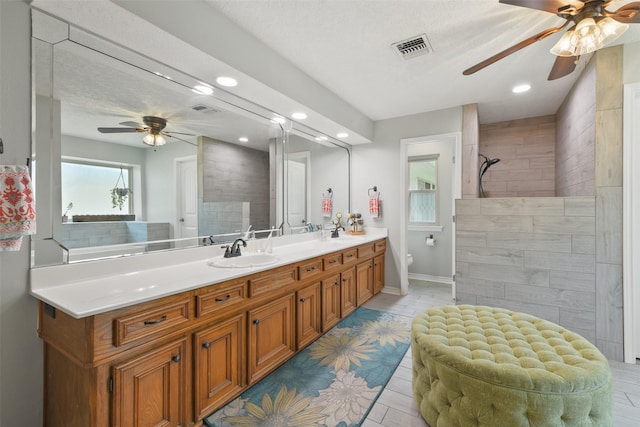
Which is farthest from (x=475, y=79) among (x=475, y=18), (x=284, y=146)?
(x=284, y=146)

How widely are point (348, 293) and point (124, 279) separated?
2193mm

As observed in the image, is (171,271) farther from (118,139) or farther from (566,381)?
(566,381)

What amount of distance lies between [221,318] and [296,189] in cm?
197

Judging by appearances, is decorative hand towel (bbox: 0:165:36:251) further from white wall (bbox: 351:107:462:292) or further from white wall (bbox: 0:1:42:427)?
white wall (bbox: 351:107:462:292)

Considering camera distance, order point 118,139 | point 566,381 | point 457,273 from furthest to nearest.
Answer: point 457,273, point 118,139, point 566,381

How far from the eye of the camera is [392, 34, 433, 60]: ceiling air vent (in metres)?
2.12

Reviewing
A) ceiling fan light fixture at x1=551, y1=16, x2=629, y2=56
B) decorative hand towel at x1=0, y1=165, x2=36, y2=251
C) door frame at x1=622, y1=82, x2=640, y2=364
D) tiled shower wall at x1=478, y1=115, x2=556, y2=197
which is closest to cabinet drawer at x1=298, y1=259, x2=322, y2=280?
decorative hand towel at x1=0, y1=165, x2=36, y2=251

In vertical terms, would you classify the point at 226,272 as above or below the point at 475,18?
below

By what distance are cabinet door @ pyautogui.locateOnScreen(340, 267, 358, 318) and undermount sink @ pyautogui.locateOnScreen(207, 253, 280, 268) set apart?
106cm

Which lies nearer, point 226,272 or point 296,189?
point 226,272

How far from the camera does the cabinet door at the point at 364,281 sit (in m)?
3.41

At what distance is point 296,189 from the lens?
3420 mm

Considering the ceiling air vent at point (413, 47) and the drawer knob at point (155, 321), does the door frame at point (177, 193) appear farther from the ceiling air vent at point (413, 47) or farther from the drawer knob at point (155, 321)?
the ceiling air vent at point (413, 47)

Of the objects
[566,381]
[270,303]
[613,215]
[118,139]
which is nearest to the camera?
[566,381]
